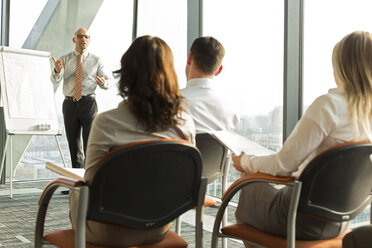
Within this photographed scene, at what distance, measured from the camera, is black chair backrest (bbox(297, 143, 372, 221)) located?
5.09 feet

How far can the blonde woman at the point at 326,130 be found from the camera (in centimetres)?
165

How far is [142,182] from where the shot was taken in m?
1.48

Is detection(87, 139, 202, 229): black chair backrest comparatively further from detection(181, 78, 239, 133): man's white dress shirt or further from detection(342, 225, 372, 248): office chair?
detection(181, 78, 239, 133): man's white dress shirt

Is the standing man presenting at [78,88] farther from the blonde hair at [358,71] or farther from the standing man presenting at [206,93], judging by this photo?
the blonde hair at [358,71]

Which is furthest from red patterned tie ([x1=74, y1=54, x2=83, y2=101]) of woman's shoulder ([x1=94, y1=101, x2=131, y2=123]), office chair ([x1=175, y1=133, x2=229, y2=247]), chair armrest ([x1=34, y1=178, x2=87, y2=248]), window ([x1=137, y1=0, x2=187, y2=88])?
woman's shoulder ([x1=94, y1=101, x2=131, y2=123])

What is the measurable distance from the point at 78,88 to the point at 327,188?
12.1ft

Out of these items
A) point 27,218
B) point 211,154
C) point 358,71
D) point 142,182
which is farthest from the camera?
point 27,218

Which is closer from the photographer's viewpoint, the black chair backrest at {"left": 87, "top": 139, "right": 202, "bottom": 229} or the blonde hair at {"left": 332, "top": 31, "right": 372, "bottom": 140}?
the black chair backrest at {"left": 87, "top": 139, "right": 202, "bottom": 229}

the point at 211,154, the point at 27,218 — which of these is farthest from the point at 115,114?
the point at 27,218

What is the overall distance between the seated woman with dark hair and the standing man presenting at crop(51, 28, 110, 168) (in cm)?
331

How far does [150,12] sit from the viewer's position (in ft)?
19.2

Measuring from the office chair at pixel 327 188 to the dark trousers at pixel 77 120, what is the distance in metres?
3.41

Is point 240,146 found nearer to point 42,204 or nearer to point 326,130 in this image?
point 326,130

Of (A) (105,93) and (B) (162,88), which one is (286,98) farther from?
(A) (105,93)
